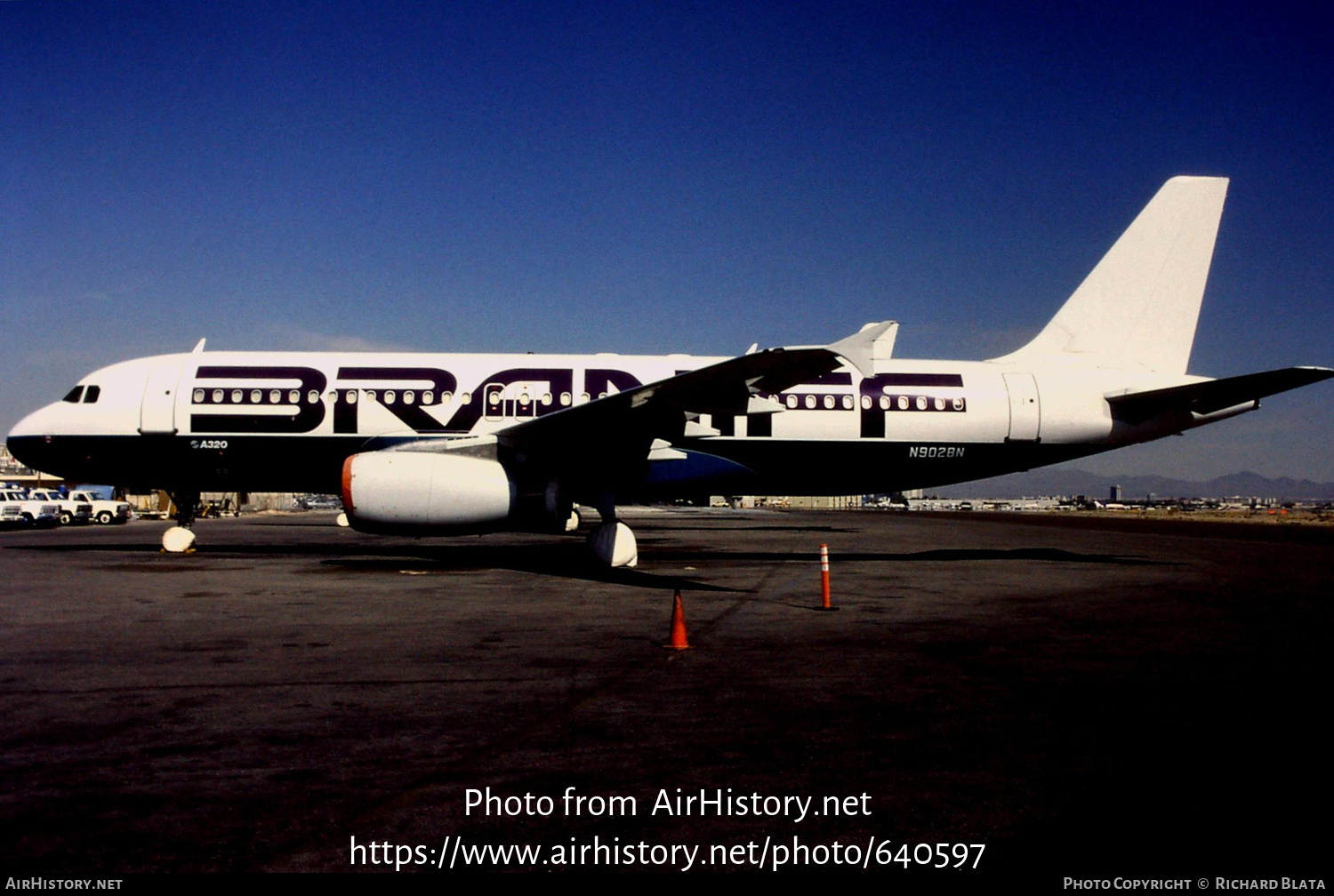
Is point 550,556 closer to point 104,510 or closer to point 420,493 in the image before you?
point 420,493

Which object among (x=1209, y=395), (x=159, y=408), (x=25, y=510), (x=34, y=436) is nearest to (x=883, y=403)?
(x=1209, y=395)

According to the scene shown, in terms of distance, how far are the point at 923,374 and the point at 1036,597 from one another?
8054mm

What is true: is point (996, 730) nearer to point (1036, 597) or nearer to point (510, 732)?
point (510, 732)

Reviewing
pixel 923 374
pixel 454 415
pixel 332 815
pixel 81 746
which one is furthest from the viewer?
pixel 923 374

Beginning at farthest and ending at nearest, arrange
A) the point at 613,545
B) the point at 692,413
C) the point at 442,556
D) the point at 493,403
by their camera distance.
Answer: the point at 442,556, the point at 493,403, the point at 613,545, the point at 692,413

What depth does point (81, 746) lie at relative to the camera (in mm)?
5504

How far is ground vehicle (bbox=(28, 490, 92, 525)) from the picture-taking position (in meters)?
47.6

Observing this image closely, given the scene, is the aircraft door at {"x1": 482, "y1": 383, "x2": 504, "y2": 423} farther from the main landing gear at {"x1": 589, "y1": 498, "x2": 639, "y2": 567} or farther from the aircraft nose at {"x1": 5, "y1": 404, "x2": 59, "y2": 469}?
the aircraft nose at {"x1": 5, "y1": 404, "x2": 59, "y2": 469}

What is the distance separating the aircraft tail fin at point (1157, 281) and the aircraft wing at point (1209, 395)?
163 cm

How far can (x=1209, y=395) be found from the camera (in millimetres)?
20219

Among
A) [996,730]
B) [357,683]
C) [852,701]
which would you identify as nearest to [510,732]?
[357,683]

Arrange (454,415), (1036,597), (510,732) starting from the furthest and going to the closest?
(454,415), (1036,597), (510,732)

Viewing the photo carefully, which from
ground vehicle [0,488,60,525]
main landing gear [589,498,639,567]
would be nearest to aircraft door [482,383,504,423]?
main landing gear [589,498,639,567]

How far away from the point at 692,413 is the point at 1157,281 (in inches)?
525
